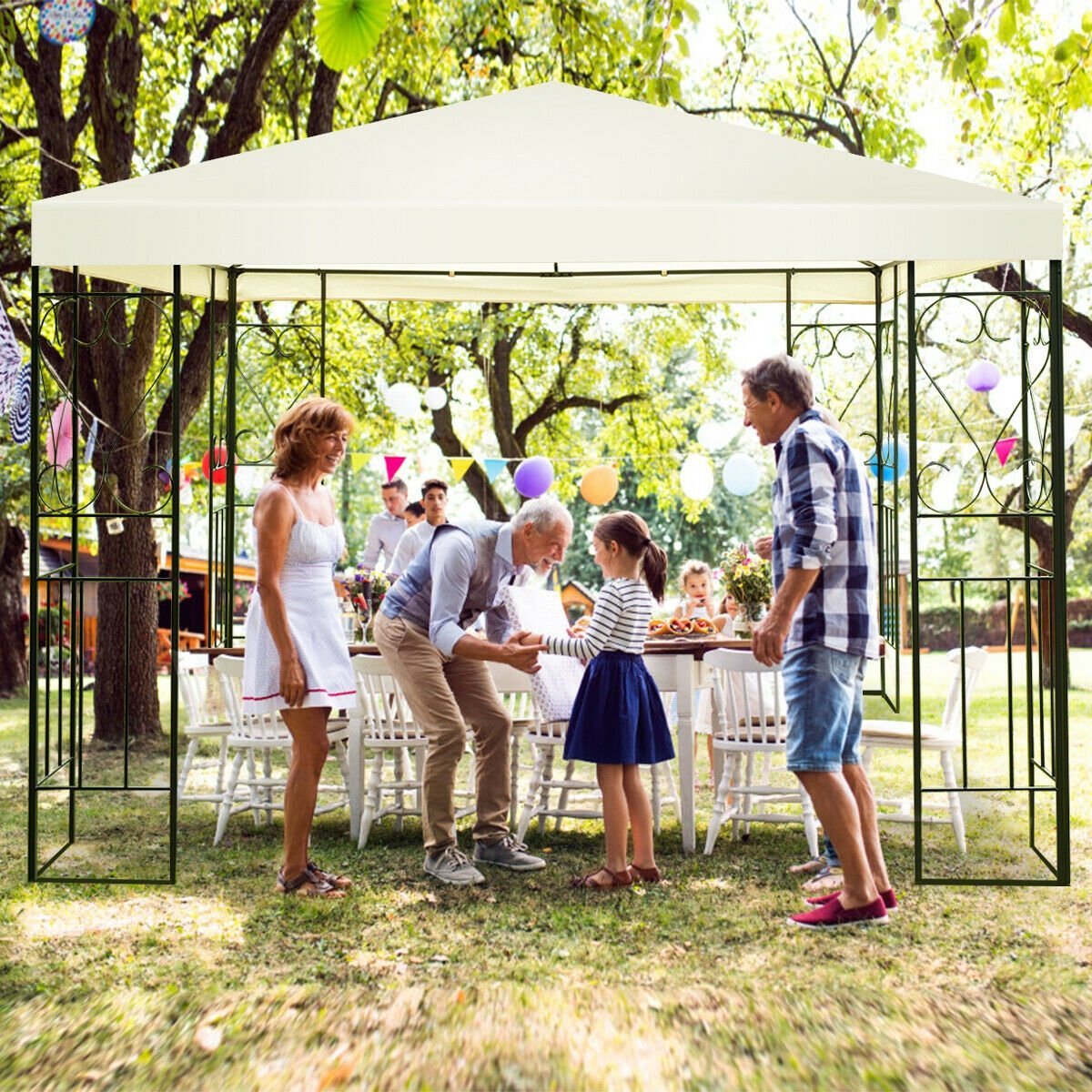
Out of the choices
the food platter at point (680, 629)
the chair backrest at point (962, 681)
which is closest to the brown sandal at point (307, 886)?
the food platter at point (680, 629)

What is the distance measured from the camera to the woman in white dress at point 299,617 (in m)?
4.59

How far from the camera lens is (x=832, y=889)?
15.7ft

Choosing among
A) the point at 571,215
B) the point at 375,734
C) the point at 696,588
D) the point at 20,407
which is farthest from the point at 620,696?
the point at 696,588

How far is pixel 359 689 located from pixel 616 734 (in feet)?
4.26

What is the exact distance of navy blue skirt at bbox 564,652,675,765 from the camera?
15.9ft

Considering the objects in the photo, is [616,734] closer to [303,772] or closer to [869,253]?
[303,772]

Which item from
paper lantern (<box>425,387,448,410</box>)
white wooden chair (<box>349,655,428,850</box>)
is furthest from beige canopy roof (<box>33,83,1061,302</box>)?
paper lantern (<box>425,387,448,410</box>)

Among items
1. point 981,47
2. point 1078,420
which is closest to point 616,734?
point 981,47

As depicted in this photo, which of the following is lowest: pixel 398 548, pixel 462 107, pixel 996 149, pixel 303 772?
pixel 303 772

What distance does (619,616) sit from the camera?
4.84 m

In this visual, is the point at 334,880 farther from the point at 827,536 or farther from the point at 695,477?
the point at 695,477

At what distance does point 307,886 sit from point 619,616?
147cm

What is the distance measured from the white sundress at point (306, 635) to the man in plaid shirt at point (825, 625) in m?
1.49

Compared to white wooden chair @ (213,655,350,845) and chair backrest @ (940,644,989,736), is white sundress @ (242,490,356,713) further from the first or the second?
chair backrest @ (940,644,989,736)
